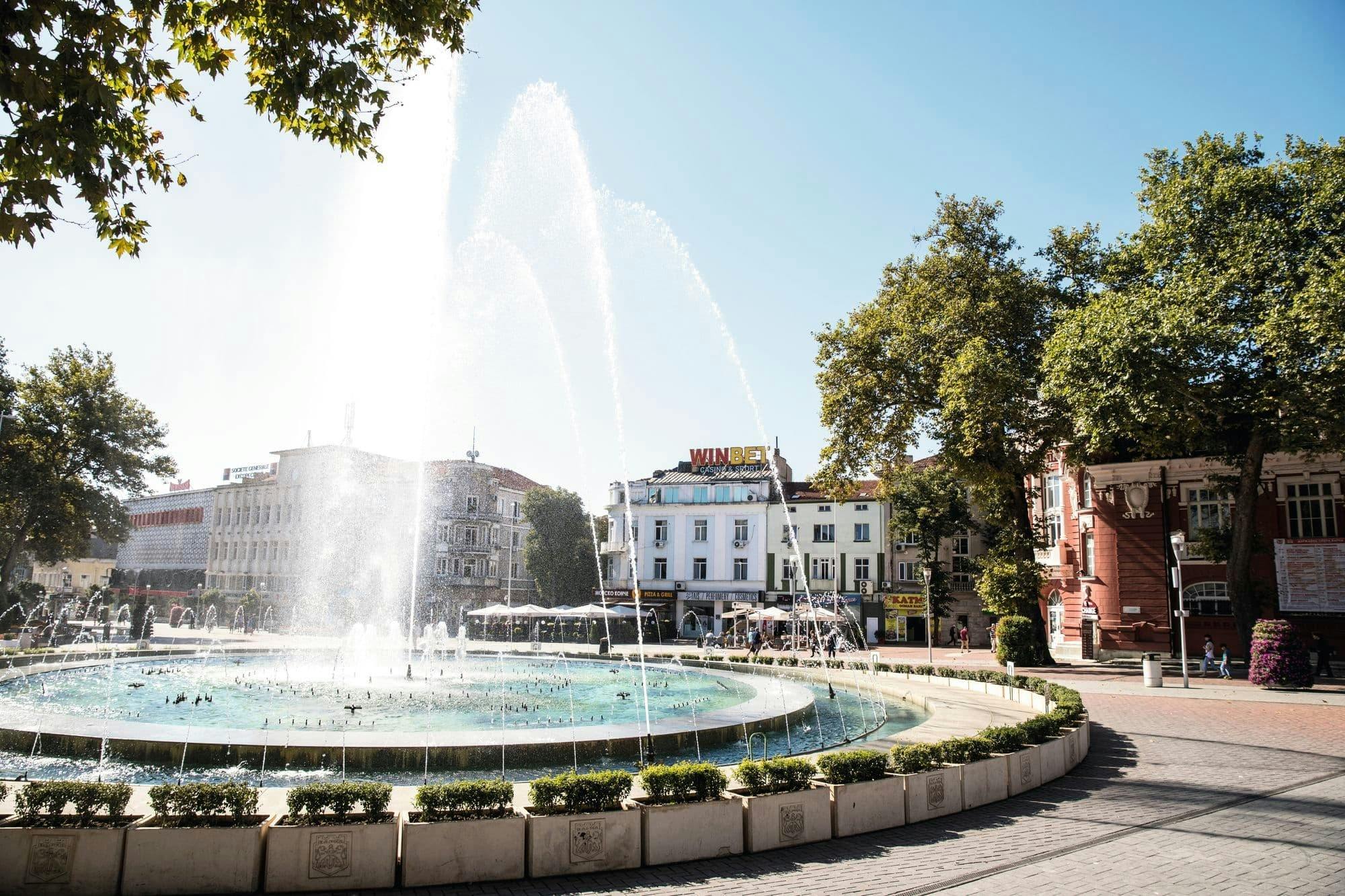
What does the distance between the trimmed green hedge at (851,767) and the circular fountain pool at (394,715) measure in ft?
12.9

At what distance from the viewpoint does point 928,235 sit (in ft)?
119

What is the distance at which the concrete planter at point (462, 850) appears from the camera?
7648mm

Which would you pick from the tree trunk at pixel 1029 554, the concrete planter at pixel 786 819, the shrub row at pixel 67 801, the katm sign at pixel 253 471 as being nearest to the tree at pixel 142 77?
the shrub row at pixel 67 801

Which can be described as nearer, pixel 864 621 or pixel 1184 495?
pixel 1184 495

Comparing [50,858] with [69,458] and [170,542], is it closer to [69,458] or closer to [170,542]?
[69,458]

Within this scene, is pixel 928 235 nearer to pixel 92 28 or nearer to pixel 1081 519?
pixel 1081 519

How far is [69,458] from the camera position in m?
43.3

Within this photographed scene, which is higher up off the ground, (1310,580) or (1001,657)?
(1310,580)

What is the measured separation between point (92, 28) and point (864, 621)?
54.1 m

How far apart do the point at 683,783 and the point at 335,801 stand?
362 centimetres

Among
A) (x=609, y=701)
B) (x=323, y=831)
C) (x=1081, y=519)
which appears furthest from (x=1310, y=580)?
(x=323, y=831)

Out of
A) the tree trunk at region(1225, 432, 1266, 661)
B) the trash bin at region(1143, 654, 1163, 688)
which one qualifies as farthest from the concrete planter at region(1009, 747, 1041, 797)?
the tree trunk at region(1225, 432, 1266, 661)

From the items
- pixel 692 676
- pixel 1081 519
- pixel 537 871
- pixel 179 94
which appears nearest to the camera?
pixel 537 871

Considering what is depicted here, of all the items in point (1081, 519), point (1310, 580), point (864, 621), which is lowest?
point (864, 621)
